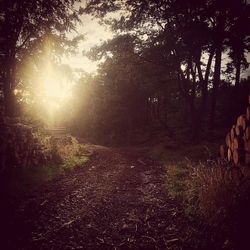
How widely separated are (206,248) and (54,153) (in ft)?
25.6

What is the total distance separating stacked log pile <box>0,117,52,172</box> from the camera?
7.44 meters

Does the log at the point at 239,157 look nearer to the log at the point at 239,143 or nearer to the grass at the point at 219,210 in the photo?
the log at the point at 239,143

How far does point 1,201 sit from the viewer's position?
5289 millimetres

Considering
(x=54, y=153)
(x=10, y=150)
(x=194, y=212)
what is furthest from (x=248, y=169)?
(x=54, y=153)

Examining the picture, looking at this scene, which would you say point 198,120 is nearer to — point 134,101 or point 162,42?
point 162,42

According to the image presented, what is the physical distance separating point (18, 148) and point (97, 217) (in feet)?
15.3

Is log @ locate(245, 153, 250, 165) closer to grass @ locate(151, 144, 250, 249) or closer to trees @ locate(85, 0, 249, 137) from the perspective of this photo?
grass @ locate(151, 144, 250, 249)

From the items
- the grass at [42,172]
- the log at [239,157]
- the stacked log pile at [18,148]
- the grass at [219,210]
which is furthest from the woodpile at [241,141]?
the stacked log pile at [18,148]

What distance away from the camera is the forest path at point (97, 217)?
12.7 feet

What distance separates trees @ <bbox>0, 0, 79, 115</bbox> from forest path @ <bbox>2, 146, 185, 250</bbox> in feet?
23.5

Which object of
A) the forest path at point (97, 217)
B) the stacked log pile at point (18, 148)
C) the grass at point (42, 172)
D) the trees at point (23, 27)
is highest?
the trees at point (23, 27)

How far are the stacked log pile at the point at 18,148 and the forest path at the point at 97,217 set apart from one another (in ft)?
5.26

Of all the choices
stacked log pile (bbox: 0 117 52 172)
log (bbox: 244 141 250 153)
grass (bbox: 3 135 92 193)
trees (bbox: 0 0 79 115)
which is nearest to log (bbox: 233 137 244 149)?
log (bbox: 244 141 250 153)

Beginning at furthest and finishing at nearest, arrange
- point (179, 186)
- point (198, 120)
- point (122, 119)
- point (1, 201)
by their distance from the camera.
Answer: point (122, 119) < point (198, 120) < point (179, 186) < point (1, 201)
